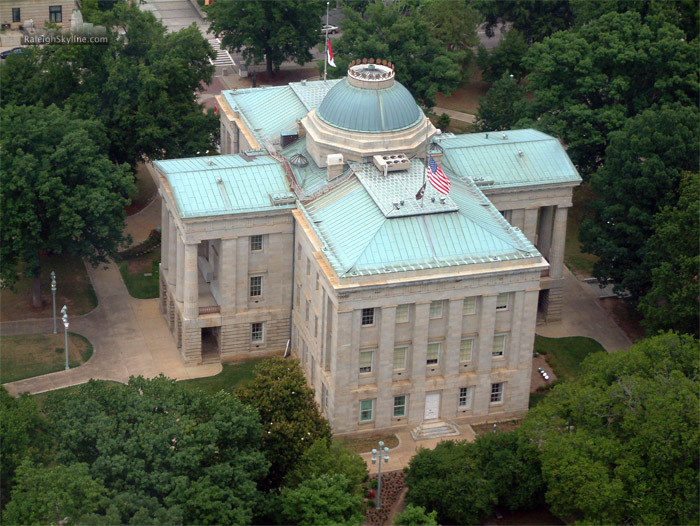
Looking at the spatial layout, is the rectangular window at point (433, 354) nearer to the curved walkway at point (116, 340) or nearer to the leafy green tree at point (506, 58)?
the curved walkway at point (116, 340)

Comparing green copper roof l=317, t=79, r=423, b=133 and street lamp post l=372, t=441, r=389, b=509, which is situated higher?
green copper roof l=317, t=79, r=423, b=133

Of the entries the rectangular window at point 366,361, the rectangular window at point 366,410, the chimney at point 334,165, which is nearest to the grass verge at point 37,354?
the rectangular window at point 366,410

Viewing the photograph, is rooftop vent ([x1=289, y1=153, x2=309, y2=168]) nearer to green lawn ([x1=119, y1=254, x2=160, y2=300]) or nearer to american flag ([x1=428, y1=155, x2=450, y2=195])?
american flag ([x1=428, y1=155, x2=450, y2=195])

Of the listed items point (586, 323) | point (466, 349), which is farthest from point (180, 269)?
point (586, 323)

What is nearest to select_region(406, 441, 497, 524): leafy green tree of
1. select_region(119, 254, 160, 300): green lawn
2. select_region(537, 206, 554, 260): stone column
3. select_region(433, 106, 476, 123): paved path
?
select_region(537, 206, 554, 260): stone column

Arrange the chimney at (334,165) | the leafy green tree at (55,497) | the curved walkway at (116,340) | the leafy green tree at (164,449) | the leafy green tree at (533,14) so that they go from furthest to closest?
1. the leafy green tree at (533,14)
2. the curved walkway at (116,340)
3. the chimney at (334,165)
4. the leafy green tree at (164,449)
5. the leafy green tree at (55,497)

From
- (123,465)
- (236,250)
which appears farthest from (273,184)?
(123,465)

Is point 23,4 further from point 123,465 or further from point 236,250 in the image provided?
point 123,465
